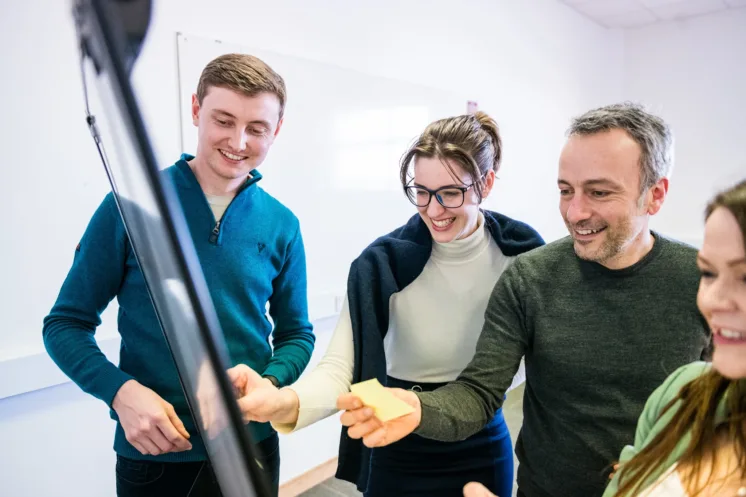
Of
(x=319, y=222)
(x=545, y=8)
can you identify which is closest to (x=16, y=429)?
(x=319, y=222)

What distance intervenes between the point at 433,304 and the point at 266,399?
473 mm

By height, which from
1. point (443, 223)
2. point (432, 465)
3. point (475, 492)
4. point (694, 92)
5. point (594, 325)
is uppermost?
point (694, 92)

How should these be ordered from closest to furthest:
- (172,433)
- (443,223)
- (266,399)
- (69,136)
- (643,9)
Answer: (172,433) → (266,399) → (443,223) → (69,136) → (643,9)

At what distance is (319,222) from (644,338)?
1.80m

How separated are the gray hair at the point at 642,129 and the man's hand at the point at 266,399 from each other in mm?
837

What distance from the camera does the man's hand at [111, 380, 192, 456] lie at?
89 cm

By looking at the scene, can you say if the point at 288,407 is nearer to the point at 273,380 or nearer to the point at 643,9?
the point at 273,380

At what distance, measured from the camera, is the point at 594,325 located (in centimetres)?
108

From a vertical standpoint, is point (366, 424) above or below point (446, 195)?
below

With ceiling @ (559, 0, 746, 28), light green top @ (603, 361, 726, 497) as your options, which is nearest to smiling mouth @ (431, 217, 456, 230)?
light green top @ (603, 361, 726, 497)

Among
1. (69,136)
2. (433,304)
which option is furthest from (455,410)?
(69,136)

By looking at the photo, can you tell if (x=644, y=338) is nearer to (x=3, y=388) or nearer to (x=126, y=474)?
(x=126, y=474)

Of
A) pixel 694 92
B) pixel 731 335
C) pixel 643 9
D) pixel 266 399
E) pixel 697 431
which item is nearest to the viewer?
pixel 731 335

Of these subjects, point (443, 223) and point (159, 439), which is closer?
point (159, 439)
